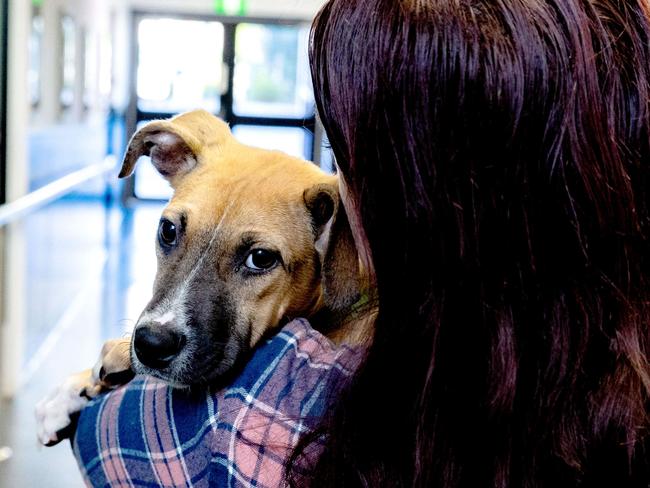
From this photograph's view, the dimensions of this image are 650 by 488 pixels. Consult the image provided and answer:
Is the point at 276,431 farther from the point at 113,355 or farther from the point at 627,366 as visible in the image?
the point at 113,355

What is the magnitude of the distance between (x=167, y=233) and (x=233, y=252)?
6.1 inches

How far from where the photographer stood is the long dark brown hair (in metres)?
0.83

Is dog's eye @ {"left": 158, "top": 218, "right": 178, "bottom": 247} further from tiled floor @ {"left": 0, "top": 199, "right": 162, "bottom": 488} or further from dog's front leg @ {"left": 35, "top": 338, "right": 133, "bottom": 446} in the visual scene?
tiled floor @ {"left": 0, "top": 199, "right": 162, "bottom": 488}

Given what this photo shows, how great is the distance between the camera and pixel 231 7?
11820 millimetres

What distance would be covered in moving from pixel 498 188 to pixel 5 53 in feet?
13.2

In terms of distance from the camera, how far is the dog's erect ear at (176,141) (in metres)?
1.85

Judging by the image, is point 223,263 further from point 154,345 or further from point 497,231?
point 497,231

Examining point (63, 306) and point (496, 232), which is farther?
point (63, 306)

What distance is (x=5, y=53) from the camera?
14.2ft

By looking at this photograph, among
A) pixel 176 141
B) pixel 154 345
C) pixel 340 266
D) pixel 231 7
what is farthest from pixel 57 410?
pixel 231 7

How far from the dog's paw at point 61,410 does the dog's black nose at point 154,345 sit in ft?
0.38

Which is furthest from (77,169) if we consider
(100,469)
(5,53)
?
(100,469)

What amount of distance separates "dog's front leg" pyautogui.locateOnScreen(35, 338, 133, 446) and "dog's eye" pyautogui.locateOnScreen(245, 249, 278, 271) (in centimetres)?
29

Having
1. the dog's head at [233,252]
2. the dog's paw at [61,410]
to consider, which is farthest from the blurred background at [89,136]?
the dog's paw at [61,410]
